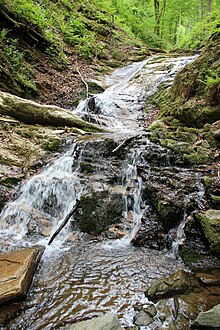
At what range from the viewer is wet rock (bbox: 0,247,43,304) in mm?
3066

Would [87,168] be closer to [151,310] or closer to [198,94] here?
[151,310]

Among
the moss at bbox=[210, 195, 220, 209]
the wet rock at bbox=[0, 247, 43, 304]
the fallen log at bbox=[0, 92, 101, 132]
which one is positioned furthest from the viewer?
the fallen log at bbox=[0, 92, 101, 132]

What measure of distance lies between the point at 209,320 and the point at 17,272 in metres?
2.38

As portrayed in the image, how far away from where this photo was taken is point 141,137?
698 centimetres

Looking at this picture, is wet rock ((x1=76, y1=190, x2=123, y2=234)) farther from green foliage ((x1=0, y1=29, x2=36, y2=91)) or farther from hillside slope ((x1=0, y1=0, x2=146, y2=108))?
green foliage ((x1=0, y1=29, x2=36, y2=91))

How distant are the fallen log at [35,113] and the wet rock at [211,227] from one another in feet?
16.1

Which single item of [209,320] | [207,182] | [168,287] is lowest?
[209,320]

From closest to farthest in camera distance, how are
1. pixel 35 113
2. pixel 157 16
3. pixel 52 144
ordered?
pixel 52 144 → pixel 35 113 → pixel 157 16

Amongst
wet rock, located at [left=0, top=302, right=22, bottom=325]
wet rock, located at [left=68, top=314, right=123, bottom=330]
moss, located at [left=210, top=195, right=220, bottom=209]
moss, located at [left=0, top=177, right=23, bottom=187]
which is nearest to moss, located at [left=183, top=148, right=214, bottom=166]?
moss, located at [left=210, top=195, right=220, bottom=209]

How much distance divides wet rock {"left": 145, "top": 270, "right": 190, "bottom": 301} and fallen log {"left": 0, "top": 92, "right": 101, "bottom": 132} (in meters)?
5.62

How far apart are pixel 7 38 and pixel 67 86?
2934mm

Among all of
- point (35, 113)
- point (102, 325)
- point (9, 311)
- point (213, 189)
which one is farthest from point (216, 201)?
point (35, 113)

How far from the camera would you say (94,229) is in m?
4.97

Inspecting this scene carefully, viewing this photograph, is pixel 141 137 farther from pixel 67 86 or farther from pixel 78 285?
pixel 67 86
